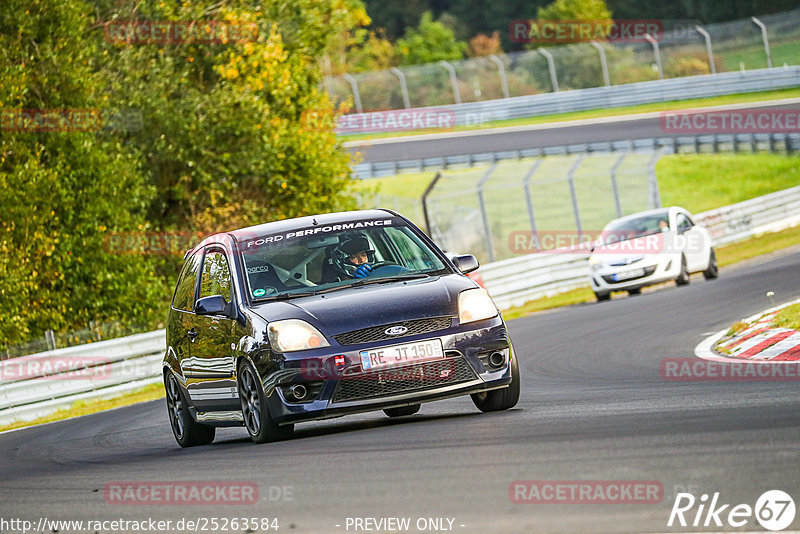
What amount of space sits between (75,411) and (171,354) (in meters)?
7.93

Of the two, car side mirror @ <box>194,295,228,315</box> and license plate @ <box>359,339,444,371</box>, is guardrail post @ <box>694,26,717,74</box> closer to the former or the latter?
car side mirror @ <box>194,295,228,315</box>

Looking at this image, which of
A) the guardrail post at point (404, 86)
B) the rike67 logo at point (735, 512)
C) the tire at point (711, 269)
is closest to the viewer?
the rike67 logo at point (735, 512)

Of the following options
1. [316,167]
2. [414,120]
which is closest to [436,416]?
[316,167]

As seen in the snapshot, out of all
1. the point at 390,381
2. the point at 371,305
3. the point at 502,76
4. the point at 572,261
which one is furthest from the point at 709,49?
the point at 390,381

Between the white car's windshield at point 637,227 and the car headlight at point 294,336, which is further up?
the car headlight at point 294,336

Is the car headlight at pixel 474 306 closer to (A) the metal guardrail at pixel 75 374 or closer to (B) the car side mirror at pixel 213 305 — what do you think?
(B) the car side mirror at pixel 213 305

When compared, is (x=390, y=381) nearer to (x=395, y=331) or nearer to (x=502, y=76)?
(x=395, y=331)

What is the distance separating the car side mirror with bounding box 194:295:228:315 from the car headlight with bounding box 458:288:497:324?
177 centimetres

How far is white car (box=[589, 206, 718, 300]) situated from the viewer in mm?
23062

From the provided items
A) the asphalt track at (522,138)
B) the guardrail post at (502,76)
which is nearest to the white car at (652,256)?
the asphalt track at (522,138)

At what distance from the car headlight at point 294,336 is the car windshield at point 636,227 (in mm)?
16021

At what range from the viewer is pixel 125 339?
19156 millimetres

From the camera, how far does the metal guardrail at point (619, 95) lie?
4650 centimetres

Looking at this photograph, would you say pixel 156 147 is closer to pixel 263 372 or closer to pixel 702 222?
pixel 702 222
